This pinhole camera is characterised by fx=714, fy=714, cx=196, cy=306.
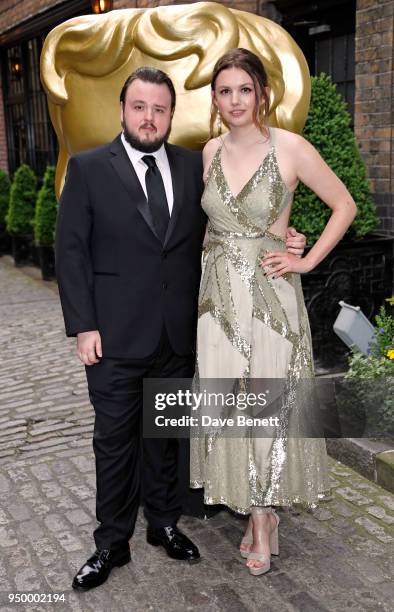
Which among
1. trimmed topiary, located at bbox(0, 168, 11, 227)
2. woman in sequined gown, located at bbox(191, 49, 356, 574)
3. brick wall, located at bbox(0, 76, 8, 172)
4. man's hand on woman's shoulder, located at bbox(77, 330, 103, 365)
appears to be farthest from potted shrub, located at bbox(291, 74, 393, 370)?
brick wall, located at bbox(0, 76, 8, 172)

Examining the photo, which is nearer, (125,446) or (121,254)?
(121,254)

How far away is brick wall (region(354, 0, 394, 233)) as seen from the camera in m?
5.64

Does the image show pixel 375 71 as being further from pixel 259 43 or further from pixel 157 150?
pixel 157 150

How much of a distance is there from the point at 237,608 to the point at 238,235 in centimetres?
147

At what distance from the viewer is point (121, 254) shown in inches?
111

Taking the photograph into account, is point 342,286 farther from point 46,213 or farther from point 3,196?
point 3,196

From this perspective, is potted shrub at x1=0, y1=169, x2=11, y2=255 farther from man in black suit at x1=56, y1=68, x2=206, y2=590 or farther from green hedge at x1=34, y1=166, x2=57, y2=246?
man in black suit at x1=56, y1=68, x2=206, y2=590

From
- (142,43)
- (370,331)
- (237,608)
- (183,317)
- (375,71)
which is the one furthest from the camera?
(375,71)

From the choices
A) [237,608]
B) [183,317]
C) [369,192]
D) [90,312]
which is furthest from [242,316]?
[369,192]

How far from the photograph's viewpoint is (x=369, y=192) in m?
5.78

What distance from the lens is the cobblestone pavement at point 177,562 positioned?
2.85 metres

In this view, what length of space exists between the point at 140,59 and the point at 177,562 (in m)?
2.29

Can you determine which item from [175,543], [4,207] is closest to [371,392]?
[175,543]

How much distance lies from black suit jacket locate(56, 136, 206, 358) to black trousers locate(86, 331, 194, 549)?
0.28 feet
